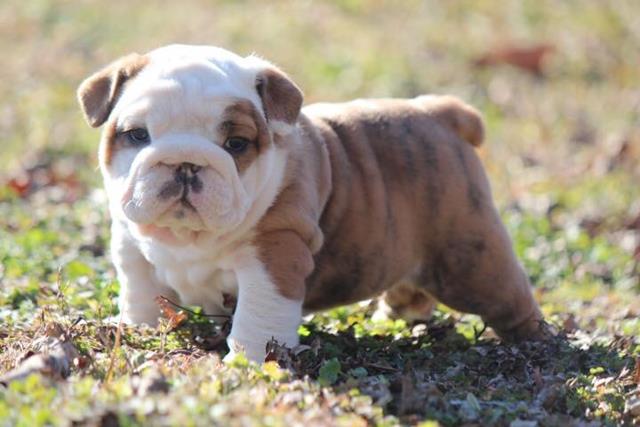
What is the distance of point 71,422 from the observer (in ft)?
11.4

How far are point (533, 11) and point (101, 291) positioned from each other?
965 cm

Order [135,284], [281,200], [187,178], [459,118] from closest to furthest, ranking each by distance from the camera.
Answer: [187,178]
[281,200]
[135,284]
[459,118]

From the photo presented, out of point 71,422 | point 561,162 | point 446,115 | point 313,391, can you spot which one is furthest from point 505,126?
point 71,422

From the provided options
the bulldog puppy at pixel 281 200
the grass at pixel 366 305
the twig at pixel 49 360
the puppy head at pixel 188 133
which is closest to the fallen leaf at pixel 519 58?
the grass at pixel 366 305

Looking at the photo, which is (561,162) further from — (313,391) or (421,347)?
(313,391)

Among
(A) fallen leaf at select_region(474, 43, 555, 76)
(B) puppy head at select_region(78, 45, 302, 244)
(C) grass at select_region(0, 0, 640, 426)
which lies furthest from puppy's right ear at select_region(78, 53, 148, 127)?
(A) fallen leaf at select_region(474, 43, 555, 76)

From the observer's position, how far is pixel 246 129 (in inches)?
179

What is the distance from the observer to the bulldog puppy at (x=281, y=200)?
4465 mm

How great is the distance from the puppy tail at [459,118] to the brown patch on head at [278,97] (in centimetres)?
111

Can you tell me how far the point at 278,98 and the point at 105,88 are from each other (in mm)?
671

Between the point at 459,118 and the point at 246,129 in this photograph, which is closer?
the point at 246,129

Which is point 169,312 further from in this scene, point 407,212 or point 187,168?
point 407,212

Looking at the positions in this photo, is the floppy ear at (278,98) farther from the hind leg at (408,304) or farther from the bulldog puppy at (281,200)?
the hind leg at (408,304)

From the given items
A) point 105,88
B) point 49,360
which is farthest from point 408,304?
point 49,360
